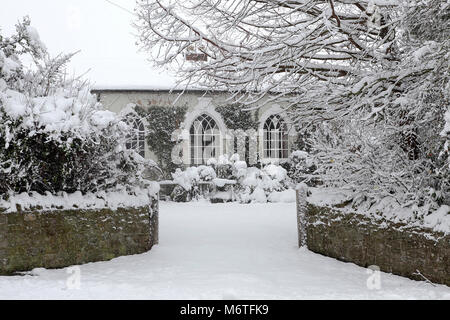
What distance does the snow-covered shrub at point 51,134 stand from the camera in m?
5.11

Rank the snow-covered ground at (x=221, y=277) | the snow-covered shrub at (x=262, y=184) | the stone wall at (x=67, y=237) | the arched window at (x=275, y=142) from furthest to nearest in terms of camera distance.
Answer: the arched window at (x=275, y=142)
the snow-covered shrub at (x=262, y=184)
the stone wall at (x=67, y=237)
the snow-covered ground at (x=221, y=277)

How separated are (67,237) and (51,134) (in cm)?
137

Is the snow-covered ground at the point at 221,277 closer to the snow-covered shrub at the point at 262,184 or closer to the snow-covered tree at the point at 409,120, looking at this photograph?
the snow-covered tree at the point at 409,120

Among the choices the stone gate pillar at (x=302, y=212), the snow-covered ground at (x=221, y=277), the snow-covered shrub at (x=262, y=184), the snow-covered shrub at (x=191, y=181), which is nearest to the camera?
the snow-covered ground at (x=221, y=277)

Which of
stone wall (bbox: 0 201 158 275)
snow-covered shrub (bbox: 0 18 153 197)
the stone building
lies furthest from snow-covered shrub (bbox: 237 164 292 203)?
stone wall (bbox: 0 201 158 275)

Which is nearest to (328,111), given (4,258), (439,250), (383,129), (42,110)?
(383,129)

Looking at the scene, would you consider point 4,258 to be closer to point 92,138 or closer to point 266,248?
point 92,138

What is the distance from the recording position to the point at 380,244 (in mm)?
5094

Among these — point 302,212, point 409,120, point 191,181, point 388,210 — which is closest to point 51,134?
point 302,212

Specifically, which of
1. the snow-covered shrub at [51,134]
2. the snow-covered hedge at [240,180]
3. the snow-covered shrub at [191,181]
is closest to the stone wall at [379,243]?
the snow-covered shrub at [51,134]

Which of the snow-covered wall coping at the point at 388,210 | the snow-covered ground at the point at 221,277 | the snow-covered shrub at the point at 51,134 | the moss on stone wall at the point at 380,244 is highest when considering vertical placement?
the snow-covered shrub at the point at 51,134

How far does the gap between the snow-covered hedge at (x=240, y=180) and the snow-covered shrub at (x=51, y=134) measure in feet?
24.0

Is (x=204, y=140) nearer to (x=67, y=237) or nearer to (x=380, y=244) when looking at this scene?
(x=67, y=237)
